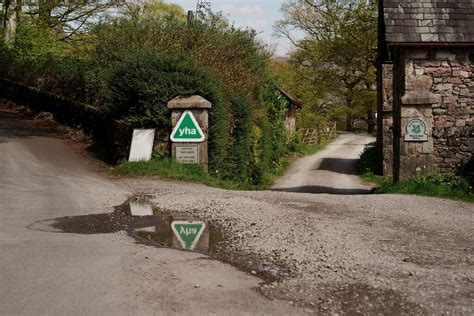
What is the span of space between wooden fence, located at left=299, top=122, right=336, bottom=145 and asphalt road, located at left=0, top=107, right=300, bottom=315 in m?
39.6

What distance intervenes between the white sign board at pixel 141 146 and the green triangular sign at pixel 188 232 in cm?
639

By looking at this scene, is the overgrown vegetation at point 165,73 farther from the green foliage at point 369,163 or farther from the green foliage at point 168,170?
the green foliage at point 369,163

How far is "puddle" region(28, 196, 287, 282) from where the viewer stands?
20.6 feet

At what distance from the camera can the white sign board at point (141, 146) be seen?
48.3 ft

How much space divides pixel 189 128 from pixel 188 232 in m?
7.09

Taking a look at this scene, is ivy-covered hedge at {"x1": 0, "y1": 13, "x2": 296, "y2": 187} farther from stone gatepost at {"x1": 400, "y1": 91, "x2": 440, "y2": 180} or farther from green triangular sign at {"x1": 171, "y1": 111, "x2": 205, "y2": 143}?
stone gatepost at {"x1": 400, "y1": 91, "x2": 440, "y2": 180}

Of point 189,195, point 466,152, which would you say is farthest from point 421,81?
point 189,195

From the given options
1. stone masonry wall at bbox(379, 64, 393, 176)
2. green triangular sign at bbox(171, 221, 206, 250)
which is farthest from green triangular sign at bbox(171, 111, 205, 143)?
stone masonry wall at bbox(379, 64, 393, 176)

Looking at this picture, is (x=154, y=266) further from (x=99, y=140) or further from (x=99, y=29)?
(x=99, y=29)

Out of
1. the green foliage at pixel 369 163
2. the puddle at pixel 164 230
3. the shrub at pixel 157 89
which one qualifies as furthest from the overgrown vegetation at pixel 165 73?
the puddle at pixel 164 230

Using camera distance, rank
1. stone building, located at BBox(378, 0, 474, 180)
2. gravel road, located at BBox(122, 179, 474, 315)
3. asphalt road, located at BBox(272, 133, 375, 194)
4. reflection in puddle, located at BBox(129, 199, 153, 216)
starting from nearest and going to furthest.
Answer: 1. gravel road, located at BBox(122, 179, 474, 315)
2. reflection in puddle, located at BBox(129, 199, 153, 216)
3. stone building, located at BBox(378, 0, 474, 180)
4. asphalt road, located at BBox(272, 133, 375, 194)

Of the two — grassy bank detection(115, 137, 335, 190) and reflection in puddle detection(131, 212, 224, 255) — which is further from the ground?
grassy bank detection(115, 137, 335, 190)

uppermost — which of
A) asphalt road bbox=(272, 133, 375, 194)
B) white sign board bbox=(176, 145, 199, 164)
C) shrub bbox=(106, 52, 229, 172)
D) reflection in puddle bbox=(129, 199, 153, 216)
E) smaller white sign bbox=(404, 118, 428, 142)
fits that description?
shrub bbox=(106, 52, 229, 172)

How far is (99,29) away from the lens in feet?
78.1
